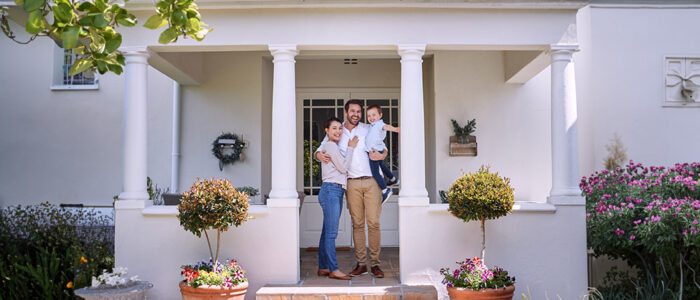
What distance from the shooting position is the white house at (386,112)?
19.6 ft

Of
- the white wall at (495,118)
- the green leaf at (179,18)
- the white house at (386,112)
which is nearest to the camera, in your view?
the green leaf at (179,18)

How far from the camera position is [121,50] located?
19.9 ft

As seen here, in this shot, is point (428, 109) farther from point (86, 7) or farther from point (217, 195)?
point (86, 7)

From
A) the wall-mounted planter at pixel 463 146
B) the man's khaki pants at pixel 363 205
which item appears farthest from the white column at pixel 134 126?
the wall-mounted planter at pixel 463 146

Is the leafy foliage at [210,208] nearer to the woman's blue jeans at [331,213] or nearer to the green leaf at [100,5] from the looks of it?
the woman's blue jeans at [331,213]

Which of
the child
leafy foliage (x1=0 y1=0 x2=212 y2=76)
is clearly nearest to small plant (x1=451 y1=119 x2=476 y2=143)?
the child

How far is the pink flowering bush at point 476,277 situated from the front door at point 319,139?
3.12 meters

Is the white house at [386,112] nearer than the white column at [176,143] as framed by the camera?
Yes

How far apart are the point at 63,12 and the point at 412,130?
146 inches

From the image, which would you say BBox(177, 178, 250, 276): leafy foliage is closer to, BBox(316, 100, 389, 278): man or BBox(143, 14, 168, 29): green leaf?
BBox(316, 100, 389, 278): man

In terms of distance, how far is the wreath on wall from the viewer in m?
8.05

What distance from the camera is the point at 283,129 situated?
19.6 ft

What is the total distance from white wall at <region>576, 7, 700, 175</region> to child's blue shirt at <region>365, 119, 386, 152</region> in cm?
342

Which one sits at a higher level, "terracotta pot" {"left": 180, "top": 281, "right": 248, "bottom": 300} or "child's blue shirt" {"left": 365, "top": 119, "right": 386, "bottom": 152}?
"child's blue shirt" {"left": 365, "top": 119, "right": 386, "bottom": 152}
